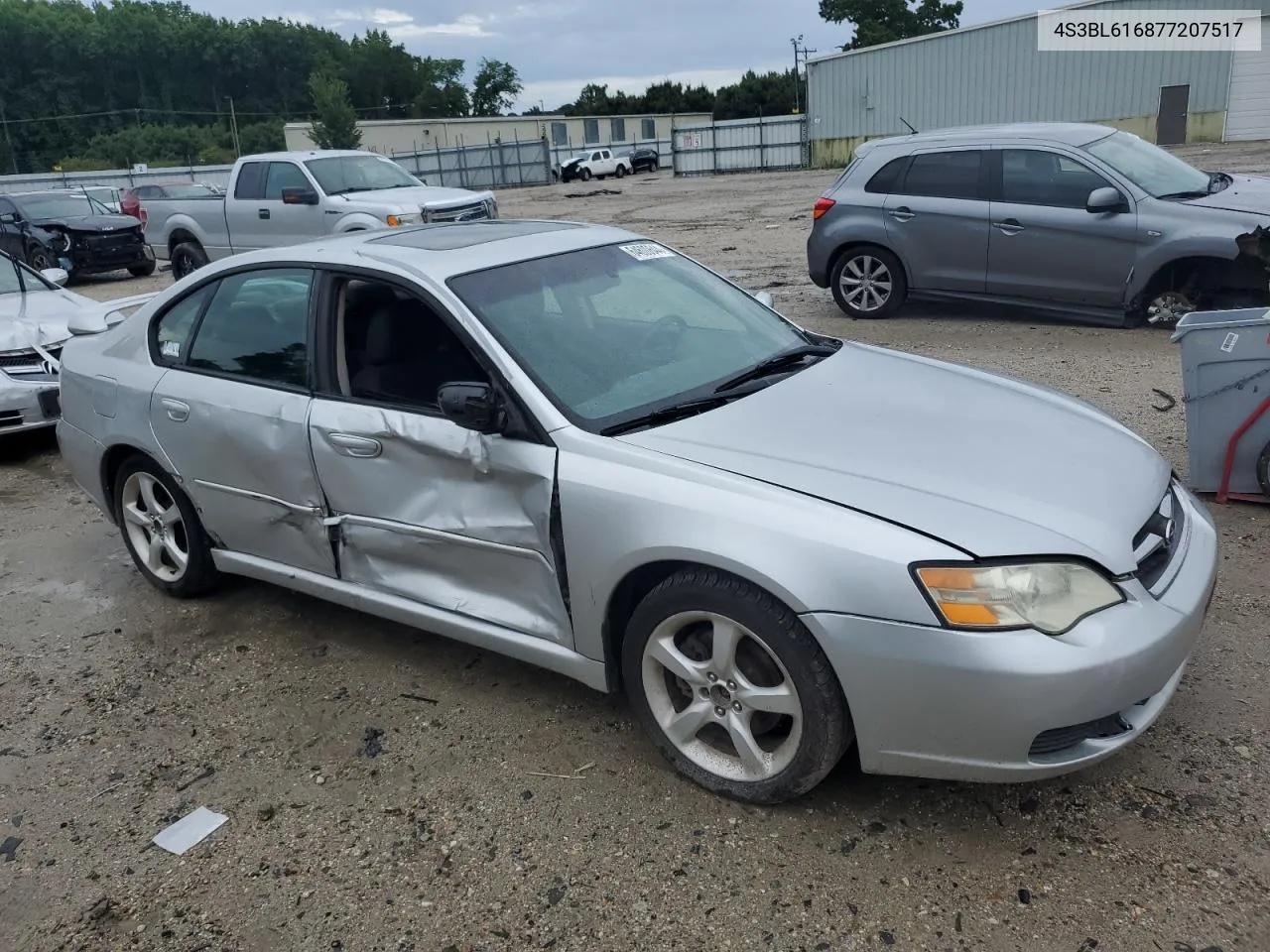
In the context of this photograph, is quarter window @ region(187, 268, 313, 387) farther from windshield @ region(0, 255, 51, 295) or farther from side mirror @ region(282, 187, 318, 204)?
side mirror @ region(282, 187, 318, 204)

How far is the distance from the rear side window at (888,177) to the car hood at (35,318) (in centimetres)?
668

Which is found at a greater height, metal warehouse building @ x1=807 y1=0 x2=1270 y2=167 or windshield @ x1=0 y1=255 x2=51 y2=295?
metal warehouse building @ x1=807 y1=0 x2=1270 y2=167

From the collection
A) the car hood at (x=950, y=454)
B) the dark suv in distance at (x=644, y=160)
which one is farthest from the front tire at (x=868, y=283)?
the dark suv in distance at (x=644, y=160)

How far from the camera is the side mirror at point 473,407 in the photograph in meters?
3.02

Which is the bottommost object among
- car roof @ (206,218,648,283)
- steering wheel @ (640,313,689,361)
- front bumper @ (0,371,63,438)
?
front bumper @ (0,371,63,438)

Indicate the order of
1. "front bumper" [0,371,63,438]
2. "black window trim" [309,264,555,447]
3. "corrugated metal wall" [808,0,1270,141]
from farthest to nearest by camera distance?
"corrugated metal wall" [808,0,1270,141] < "front bumper" [0,371,63,438] < "black window trim" [309,264,555,447]

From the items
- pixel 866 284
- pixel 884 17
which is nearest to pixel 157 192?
pixel 866 284

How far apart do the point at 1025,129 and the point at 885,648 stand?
300 inches

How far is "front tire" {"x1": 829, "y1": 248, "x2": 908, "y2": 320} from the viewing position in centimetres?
936

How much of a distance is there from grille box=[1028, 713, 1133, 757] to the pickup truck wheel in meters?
14.3

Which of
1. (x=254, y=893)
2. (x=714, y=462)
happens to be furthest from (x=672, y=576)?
(x=254, y=893)

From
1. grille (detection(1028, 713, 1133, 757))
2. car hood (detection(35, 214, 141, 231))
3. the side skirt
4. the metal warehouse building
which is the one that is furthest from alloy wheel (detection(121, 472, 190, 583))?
the metal warehouse building

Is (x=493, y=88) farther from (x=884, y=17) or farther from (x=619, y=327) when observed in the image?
(x=619, y=327)

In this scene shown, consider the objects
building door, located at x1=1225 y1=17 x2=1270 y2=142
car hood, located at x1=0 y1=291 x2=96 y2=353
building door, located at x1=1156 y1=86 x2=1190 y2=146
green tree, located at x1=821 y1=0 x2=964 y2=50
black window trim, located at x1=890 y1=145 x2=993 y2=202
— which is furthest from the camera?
green tree, located at x1=821 y1=0 x2=964 y2=50
